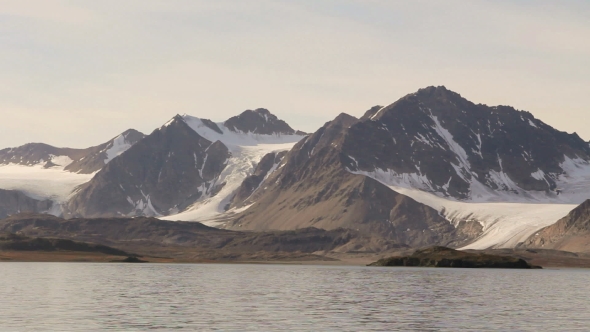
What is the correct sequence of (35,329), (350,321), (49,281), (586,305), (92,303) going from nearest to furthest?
(35,329)
(350,321)
(92,303)
(586,305)
(49,281)

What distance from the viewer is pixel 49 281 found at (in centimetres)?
14012

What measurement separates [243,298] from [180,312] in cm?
2007

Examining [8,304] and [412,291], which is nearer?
[8,304]

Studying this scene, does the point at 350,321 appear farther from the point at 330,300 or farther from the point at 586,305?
the point at 586,305

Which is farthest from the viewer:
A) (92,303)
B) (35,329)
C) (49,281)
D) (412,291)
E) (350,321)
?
(49,281)

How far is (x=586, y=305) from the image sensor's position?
103188 mm

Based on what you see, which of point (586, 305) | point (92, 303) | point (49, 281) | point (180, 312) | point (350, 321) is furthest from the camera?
point (49, 281)

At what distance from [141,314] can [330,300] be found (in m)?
27.6

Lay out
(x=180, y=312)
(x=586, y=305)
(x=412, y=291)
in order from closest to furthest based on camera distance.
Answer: (x=180, y=312), (x=586, y=305), (x=412, y=291)

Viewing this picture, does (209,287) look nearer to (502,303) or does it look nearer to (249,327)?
(502,303)

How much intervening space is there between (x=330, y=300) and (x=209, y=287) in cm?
3068

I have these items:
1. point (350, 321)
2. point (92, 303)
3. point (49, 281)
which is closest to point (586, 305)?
point (350, 321)

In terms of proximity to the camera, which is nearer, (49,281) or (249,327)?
(249,327)

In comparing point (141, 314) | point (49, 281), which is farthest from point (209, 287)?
point (141, 314)
